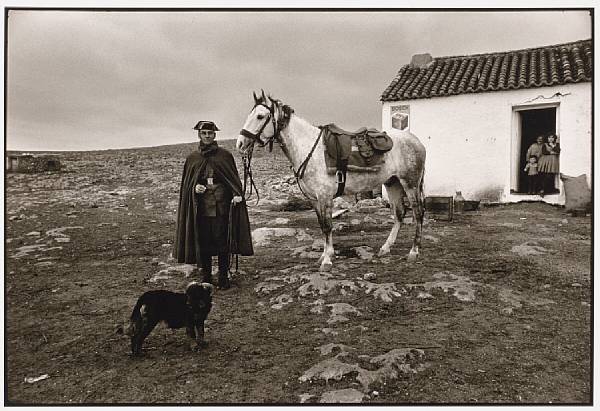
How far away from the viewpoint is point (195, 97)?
378 centimetres

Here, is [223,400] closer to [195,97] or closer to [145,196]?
[195,97]

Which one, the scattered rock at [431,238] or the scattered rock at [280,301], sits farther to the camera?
the scattered rock at [431,238]

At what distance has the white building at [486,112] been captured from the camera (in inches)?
194

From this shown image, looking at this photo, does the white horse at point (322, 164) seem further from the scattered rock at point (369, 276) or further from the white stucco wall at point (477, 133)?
the white stucco wall at point (477, 133)

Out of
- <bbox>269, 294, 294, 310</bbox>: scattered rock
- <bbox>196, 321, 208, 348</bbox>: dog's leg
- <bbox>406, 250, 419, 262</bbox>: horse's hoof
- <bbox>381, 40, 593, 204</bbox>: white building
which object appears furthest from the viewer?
<bbox>381, 40, 593, 204</bbox>: white building

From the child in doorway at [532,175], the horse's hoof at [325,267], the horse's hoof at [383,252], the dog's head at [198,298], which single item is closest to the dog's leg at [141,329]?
the dog's head at [198,298]

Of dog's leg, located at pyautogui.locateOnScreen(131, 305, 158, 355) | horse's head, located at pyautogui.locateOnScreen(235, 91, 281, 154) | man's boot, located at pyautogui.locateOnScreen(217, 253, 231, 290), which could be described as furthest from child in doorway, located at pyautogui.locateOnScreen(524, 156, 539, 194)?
dog's leg, located at pyautogui.locateOnScreen(131, 305, 158, 355)

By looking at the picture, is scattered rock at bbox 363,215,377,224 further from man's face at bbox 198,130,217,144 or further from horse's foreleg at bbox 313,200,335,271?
man's face at bbox 198,130,217,144

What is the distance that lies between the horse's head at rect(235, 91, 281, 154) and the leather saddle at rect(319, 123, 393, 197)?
60 cm

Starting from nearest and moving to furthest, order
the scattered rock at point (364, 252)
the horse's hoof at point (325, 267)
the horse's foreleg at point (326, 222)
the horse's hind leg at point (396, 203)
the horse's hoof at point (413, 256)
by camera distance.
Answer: the horse's hoof at point (325, 267) → the horse's foreleg at point (326, 222) → the horse's hoof at point (413, 256) → the scattered rock at point (364, 252) → the horse's hind leg at point (396, 203)

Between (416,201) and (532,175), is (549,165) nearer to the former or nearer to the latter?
(532,175)

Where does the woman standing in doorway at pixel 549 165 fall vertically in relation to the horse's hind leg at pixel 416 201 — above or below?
above

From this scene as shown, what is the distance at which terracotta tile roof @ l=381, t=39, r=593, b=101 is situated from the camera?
634 cm

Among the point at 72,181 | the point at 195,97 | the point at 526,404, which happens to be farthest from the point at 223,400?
the point at 72,181
